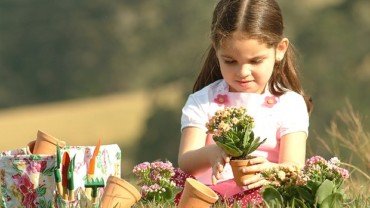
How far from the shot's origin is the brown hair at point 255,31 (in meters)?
5.42

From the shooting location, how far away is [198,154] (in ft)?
17.3

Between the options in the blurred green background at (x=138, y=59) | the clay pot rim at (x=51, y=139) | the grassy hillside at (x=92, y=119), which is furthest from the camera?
the grassy hillside at (x=92, y=119)

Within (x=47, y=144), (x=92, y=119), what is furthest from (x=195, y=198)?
(x=92, y=119)

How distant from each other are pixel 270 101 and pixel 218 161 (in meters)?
0.86

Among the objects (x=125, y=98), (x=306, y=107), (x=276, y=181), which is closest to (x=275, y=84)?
(x=306, y=107)

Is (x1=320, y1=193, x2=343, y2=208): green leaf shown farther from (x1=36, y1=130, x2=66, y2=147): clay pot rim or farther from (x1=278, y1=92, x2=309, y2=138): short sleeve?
(x1=36, y1=130, x2=66, y2=147): clay pot rim

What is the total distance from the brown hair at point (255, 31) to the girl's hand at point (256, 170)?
0.76 meters

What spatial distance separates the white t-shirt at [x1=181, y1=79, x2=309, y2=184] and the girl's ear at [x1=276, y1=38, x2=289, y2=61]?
0.62 feet

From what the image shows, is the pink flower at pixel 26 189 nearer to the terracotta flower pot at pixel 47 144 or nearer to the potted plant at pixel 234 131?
the terracotta flower pot at pixel 47 144

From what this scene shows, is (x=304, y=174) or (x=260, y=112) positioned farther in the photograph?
(x=260, y=112)

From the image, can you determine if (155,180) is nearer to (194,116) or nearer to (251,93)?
(194,116)

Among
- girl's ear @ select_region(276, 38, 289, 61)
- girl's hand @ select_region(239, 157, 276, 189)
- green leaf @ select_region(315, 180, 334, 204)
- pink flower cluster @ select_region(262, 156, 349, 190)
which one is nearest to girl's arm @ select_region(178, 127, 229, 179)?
girl's hand @ select_region(239, 157, 276, 189)

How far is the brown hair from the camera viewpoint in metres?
5.42

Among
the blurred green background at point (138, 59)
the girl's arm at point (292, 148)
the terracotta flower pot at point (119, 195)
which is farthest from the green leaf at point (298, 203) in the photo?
the blurred green background at point (138, 59)
